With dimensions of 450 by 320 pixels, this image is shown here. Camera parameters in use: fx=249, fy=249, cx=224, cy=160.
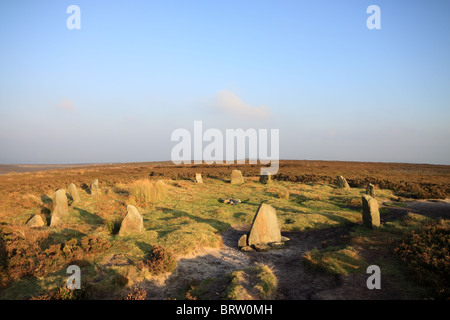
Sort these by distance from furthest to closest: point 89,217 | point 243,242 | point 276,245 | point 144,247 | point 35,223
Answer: point 89,217, point 35,223, point 243,242, point 276,245, point 144,247

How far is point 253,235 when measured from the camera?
1070cm

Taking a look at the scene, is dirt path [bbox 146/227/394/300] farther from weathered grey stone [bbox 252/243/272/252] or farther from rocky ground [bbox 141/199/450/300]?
weathered grey stone [bbox 252/243/272/252]

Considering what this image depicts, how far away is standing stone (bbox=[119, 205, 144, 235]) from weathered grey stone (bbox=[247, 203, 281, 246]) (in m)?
5.16

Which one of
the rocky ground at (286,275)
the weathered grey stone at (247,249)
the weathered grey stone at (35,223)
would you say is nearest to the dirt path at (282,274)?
the rocky ground at (286,275)

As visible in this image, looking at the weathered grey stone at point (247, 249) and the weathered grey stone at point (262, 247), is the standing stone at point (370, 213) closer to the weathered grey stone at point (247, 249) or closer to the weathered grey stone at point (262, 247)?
the weathered grey stone at point (262, 247)

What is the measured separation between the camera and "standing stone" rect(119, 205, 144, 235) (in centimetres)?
1132

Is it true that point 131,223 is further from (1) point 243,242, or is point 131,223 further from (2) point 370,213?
(2) point 370,213

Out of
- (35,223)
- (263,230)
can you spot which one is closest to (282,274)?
(263,230)

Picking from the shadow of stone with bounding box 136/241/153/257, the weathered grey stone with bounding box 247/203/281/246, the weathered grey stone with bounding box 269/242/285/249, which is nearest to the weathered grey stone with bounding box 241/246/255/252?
the weathered grey stone with bounding box 247/203/281/246

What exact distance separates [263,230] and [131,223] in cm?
603

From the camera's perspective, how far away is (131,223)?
37.7ft

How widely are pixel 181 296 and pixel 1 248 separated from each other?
669 centimetres
